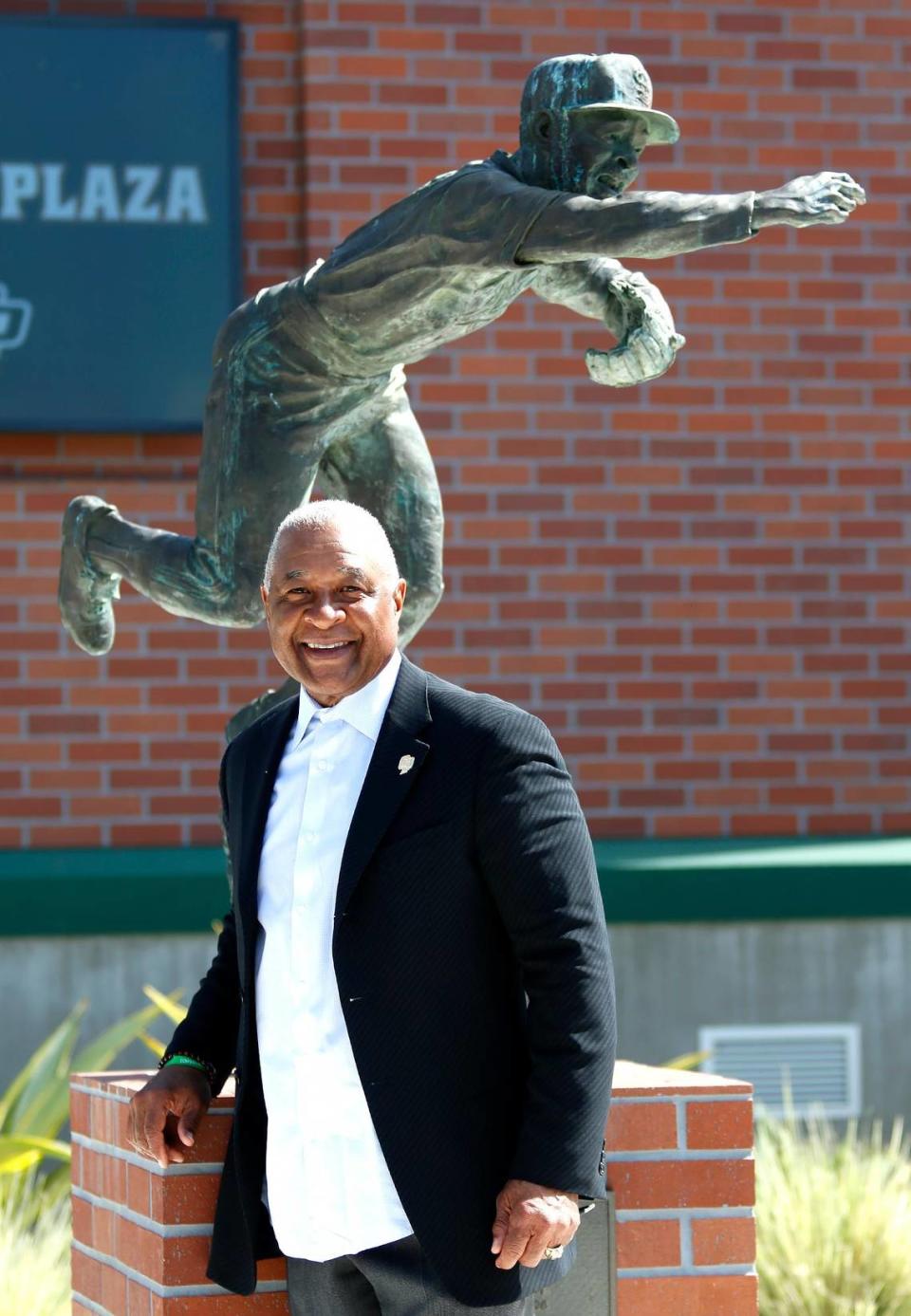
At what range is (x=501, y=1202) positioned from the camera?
2.62 m

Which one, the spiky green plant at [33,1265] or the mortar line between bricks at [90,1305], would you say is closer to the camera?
the mortar line between bricks at [90,1305]

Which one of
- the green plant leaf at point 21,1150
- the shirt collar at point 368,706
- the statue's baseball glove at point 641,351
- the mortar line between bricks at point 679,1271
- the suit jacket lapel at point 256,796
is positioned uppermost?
the statue's baseball glove at point 641,351

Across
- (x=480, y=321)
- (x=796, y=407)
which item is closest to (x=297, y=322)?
(x=480, y=321)

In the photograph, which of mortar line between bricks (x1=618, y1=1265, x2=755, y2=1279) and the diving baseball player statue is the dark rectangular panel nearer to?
the diving baseball player statue

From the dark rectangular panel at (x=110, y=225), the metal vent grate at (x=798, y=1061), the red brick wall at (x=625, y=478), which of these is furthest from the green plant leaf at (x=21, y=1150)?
the dark rectangular panel at (x=110, y=225)

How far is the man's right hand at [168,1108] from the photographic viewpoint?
122 inches

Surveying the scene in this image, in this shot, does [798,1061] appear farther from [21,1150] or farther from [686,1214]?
[686,1214]

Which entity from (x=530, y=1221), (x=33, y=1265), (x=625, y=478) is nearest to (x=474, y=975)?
(x=530, y=1221)

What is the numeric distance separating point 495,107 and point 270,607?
4.95 m

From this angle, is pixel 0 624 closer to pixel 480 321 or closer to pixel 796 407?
pixel 796 407

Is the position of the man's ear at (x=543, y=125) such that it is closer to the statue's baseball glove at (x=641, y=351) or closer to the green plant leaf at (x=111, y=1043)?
the statue's baseball glove at (x=641, y=351)

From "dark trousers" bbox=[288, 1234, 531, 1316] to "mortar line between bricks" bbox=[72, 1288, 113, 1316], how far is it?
3.21 ft

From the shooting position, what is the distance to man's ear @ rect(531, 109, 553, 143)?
3686 mm

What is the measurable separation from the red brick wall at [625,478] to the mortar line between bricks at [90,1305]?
11.1ft
